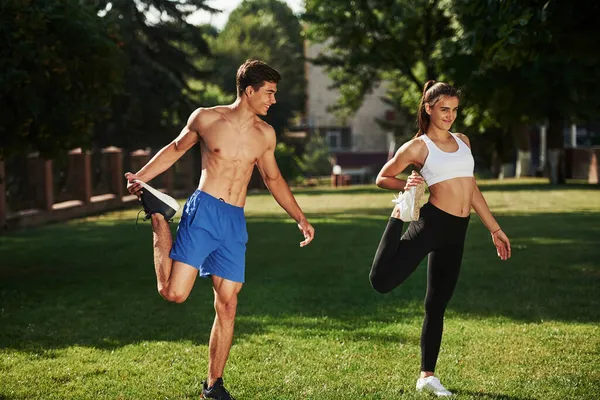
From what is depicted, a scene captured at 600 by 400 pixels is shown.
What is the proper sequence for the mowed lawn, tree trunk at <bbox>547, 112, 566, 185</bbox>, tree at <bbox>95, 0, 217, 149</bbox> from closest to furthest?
the mowed lawn, tree at <bbox>95, 0, 217, 149</bbox>, tree trunk at <bbox>547, 112, 566, 185</bbox>

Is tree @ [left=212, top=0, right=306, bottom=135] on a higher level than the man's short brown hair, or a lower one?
higher

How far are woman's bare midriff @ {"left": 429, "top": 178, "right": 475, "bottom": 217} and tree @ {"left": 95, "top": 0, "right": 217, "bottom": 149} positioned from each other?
3257 centimetres

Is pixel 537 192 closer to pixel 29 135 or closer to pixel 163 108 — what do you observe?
pixel 163 108

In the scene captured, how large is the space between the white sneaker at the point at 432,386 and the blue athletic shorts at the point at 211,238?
1450mm

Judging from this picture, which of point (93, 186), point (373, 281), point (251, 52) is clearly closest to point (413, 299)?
point (373, 281)

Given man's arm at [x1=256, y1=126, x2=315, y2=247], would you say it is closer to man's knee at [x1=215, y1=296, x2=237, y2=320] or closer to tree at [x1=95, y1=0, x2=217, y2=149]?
man's knee at [x1=215, y1=296, x2=237, y2=320]

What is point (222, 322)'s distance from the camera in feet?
22.2

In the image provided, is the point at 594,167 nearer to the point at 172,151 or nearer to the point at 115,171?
the point at 115,171

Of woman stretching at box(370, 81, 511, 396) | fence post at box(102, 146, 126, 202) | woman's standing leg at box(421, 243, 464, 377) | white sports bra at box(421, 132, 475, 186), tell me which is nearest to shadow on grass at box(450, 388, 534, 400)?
woman stretching at box(370, 81, 511, 396)

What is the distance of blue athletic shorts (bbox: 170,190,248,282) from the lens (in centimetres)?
657

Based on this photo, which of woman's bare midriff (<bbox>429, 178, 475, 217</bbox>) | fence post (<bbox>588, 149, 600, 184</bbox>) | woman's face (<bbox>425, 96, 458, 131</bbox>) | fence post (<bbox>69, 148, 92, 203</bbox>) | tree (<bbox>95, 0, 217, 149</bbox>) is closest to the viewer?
woman's face (<bbox>425, 96, 458, 131</bbox>)

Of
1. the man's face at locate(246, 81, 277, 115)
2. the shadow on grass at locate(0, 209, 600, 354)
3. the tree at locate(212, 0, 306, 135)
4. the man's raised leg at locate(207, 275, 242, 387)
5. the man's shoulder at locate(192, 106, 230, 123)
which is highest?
the tree at locate(212, 0, 306, 135)

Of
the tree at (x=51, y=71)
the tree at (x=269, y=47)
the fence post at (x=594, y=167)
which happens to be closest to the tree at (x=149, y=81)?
the tree at (x=269, y=47)

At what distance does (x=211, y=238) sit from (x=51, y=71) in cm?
807
